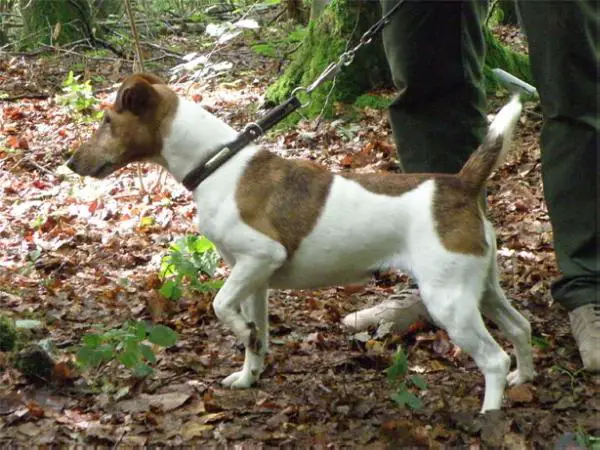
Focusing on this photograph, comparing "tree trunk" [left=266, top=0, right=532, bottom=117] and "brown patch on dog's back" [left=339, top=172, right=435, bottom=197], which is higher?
"brown patch on dog's back" [left=339, top=172, right=435, bottom=197]

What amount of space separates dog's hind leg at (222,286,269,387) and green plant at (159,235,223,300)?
783mm

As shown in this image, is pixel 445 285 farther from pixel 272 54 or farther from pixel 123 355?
pixel 272 54

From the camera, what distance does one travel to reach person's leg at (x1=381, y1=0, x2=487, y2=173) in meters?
4.38

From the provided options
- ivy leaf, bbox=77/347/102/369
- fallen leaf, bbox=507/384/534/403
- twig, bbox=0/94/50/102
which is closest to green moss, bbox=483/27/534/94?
fallen leaf, bbox=507/384/534/403

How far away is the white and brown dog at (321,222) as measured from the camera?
3551 mm

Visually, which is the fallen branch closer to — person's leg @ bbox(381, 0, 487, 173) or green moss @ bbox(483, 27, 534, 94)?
green moss @ bbox(483, 27, 534, 94)

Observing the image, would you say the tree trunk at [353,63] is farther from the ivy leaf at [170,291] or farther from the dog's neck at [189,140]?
the dog's neck at [189,140]

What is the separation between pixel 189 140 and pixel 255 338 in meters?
1.06

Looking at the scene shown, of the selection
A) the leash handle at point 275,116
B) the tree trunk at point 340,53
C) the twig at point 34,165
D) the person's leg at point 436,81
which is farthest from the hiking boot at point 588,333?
the twig at point 34,165

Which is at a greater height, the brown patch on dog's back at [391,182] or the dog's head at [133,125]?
the dog's head at [133,125]

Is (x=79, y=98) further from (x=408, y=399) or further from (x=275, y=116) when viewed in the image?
(x=408, y=399)

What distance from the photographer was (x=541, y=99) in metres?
4.04

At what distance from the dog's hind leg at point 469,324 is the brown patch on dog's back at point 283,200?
674mm

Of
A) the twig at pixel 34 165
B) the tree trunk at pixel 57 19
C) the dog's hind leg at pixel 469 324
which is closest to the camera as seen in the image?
the dog's hind leg at pixel 469 324
